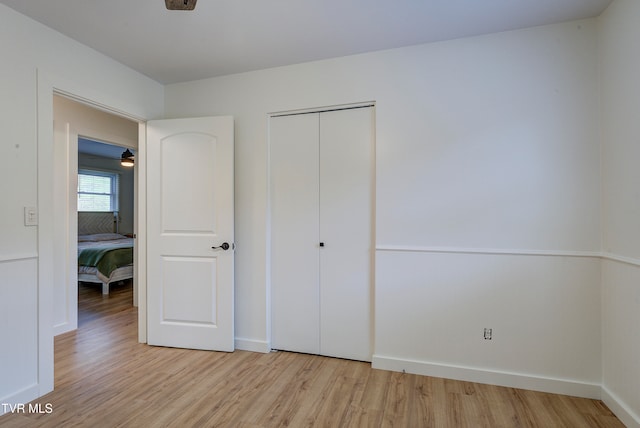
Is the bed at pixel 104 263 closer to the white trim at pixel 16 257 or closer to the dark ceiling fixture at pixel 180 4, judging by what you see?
the white trim at pixel 16 257

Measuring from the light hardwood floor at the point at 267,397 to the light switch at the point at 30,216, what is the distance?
1160 mm

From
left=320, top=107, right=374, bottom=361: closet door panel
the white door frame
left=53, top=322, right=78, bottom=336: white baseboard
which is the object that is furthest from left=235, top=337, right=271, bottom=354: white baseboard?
left=53, top=322, right=78, bottom=336: white baseboard

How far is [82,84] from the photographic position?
2.39m

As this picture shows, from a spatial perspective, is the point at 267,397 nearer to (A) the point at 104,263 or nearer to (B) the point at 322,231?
(B) the point at 322,231

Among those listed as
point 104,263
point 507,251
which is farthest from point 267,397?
point 104,263

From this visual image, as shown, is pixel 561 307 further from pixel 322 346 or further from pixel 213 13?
pixel 213 13

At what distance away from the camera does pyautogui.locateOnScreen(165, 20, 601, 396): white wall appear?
2.15m

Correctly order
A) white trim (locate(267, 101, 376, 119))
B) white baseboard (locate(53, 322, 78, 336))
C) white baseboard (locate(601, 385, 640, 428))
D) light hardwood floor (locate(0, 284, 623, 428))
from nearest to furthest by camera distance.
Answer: white baseboard (locate(601, 385, 640, 428))
light hardwood floor (locate(0, 284, 623, 428))
white trim (locate(267, 101, 376, 119))
white baseboard (locate(53, 322, 78, 336))

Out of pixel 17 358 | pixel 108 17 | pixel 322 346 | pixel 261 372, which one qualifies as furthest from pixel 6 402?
pixel 108 17

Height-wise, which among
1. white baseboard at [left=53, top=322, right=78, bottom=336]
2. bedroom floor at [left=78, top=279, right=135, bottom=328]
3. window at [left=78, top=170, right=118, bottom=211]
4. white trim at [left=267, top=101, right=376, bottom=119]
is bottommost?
bedroom floor at [left=78, top=279, right=135, bottom=328]

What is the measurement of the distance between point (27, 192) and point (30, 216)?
16 centimetres

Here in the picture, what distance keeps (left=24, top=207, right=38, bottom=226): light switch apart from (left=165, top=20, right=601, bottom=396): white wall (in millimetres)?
2136

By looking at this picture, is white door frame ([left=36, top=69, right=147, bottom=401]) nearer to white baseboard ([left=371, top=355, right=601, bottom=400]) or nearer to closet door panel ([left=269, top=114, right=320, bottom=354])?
closet door panel ([left=269, top=114, right=320, bottom=354])

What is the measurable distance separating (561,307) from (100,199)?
8.40 meters
